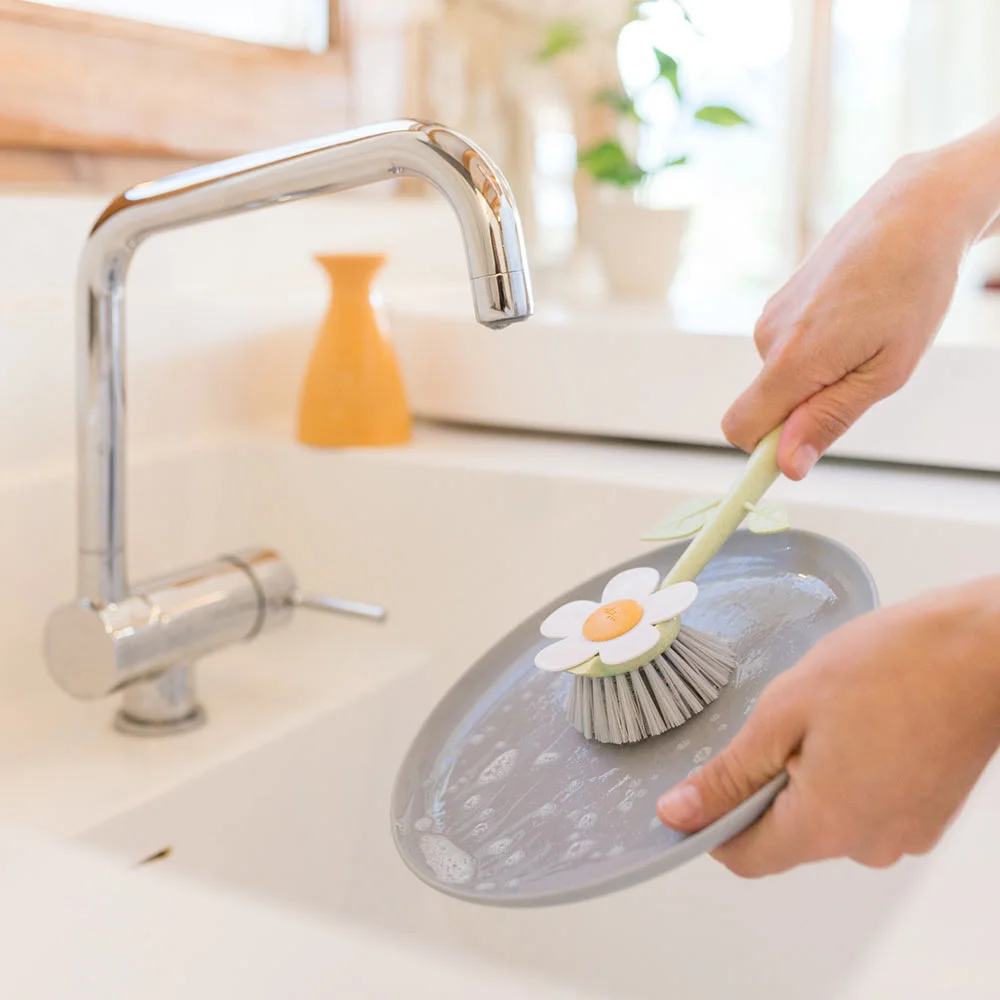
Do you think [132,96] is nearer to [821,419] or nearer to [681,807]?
[821,419]

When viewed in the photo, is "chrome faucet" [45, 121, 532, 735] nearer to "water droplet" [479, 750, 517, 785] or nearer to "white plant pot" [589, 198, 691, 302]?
"water droplet" [479, 750, 517, 785]

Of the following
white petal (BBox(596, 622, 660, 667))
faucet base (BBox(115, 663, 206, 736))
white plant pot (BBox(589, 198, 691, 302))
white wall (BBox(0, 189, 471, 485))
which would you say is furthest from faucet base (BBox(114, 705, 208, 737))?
white plant pot (BBox(589, 198, 691, 302))

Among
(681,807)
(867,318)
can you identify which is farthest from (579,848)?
(867,318)

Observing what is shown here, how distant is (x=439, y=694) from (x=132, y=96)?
1.57 feet

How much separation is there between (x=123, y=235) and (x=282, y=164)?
113 mm

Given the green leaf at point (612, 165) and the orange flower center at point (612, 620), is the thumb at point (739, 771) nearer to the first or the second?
the orange flower center at point (612, 620)

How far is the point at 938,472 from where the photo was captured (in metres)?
0.80

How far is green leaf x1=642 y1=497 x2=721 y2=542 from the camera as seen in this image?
19.9 inches

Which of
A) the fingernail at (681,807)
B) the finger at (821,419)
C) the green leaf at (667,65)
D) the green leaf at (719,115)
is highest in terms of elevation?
the green leaf at (667,65)

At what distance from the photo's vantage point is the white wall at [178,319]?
780mm

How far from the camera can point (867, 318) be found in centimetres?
52

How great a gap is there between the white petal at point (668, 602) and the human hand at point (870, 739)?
60 millimetres

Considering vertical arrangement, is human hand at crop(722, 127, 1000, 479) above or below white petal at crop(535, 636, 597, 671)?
above

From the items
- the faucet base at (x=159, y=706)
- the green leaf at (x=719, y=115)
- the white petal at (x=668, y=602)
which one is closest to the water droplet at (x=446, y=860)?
the white petal at (x=668, y=602)
